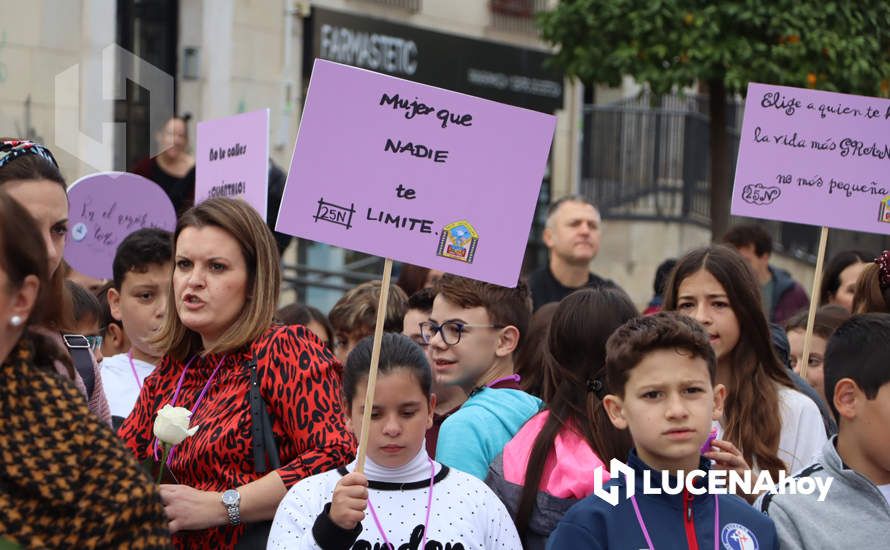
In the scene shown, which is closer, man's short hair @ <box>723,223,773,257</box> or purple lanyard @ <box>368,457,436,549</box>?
purple lanyard @ <box>368,457,436,549</box>

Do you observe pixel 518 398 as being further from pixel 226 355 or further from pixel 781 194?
pixel 781 194

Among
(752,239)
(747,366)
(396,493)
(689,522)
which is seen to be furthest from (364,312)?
(752,239)

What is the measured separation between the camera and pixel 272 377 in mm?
4176

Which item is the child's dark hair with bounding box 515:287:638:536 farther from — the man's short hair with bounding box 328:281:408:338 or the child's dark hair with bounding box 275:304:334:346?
the child's dark hair with bounding box 275:304:334:346

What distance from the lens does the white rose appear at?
3924 mm

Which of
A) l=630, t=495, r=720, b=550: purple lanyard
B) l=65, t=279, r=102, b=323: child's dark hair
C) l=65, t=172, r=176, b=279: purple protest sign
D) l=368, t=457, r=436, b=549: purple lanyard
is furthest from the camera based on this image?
l=65, t=172, r=176, b=279: purple protest sign

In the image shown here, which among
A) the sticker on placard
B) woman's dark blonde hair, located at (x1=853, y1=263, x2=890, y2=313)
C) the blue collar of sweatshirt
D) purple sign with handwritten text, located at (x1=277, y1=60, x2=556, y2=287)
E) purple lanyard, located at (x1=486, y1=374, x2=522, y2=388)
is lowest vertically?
purple lanyard, located at (x1=486, y1=374, x2=522, y2=388)

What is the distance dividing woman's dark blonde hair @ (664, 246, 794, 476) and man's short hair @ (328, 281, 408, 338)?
1472mm

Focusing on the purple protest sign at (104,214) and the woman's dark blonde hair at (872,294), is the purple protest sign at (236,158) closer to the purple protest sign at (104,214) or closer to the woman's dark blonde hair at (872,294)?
the purple protest sign at (104,214)

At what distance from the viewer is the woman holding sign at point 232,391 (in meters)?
4.12

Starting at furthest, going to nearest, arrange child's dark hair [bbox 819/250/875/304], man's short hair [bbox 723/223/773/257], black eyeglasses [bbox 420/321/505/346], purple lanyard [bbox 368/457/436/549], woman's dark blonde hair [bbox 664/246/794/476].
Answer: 1. man's short hair [bbox 723/223/773/257]
2. child's dark hair [bbox 819/250/875/304]
3. black eyeglasses [bbox 420/321/505/346]
4. woman's dark blonde hair [bbox 664/246/794/476]
5. purple lanyard [bbox 368/457/436/549]

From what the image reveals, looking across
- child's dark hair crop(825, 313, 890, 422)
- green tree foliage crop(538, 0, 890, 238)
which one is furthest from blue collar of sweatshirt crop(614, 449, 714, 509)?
green tree foliage crop(538, 0, 890, 238)

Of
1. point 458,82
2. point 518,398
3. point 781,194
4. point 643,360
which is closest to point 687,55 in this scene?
point 458,82

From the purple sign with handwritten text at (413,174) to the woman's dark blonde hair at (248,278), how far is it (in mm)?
151
